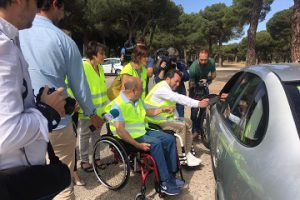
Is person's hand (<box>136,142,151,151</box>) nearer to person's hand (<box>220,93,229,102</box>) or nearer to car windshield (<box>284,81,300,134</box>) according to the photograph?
person's hand (<box>220,93,229,102</box>)

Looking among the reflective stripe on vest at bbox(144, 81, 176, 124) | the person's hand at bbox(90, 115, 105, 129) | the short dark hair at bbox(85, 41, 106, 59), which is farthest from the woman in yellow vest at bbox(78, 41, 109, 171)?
the person's hand at bbox(90, 115, 105, 129)

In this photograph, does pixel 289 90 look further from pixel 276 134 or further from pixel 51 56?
pixel 51 56

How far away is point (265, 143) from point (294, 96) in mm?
408

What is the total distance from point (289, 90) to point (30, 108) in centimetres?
154

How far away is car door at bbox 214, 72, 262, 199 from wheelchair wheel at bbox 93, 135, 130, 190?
45.7 inches

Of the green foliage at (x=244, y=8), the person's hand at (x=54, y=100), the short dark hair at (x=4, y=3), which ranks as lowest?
the person's hand at (x=54, y=100)

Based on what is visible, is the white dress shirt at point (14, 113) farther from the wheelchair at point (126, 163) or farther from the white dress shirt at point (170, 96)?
the white dress shirt at point (170, 96)

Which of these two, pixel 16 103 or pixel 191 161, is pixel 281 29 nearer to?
pixel 191 161

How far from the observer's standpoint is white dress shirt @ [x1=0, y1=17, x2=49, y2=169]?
1.36 metres

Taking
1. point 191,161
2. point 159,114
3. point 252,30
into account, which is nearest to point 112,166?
point 159,114

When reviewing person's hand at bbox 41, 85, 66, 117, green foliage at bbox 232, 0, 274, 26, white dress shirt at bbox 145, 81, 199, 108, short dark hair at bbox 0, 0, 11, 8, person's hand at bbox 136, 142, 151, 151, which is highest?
green foliage at bbox 232, 0, 274, 26

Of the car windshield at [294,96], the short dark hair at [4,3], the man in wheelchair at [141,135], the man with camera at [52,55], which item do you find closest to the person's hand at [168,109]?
the man in wheelchair at [141,135]

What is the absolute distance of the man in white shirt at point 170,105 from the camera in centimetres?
473

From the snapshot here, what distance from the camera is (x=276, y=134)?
1912 millimetres
